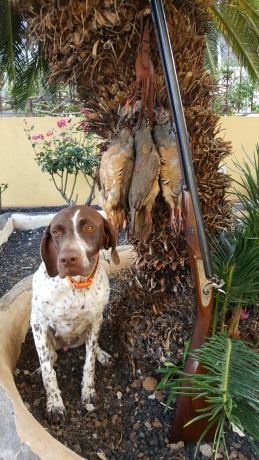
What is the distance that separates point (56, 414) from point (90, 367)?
0.25 metres

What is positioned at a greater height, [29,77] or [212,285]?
[29,77]

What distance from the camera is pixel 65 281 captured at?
173 centimetres

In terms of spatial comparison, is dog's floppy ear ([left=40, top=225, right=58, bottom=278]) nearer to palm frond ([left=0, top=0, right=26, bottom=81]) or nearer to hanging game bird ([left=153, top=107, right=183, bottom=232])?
hanging game bird ([left=153, top=107, right=183, bottom=232])

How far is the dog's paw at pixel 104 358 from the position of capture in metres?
2.03

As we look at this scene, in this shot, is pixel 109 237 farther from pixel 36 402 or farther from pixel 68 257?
pixel 36 402

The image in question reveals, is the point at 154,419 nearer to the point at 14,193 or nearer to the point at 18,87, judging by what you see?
the point at 18,87

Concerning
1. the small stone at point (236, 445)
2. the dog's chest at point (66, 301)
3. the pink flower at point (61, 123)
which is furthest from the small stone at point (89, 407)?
the pink flower at point (61, 123)

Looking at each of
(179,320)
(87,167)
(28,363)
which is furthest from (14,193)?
(179,320)

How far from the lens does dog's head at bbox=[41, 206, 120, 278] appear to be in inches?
56.7

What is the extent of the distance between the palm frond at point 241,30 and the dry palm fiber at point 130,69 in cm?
143

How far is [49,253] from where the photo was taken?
5.29 ft

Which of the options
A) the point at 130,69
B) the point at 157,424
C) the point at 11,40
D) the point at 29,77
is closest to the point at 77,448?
the point at 157,424

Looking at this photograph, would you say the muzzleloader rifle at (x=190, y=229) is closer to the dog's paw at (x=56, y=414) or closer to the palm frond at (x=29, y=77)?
the dog's paw at (x=56, y=414)

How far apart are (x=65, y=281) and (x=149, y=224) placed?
44 cm
